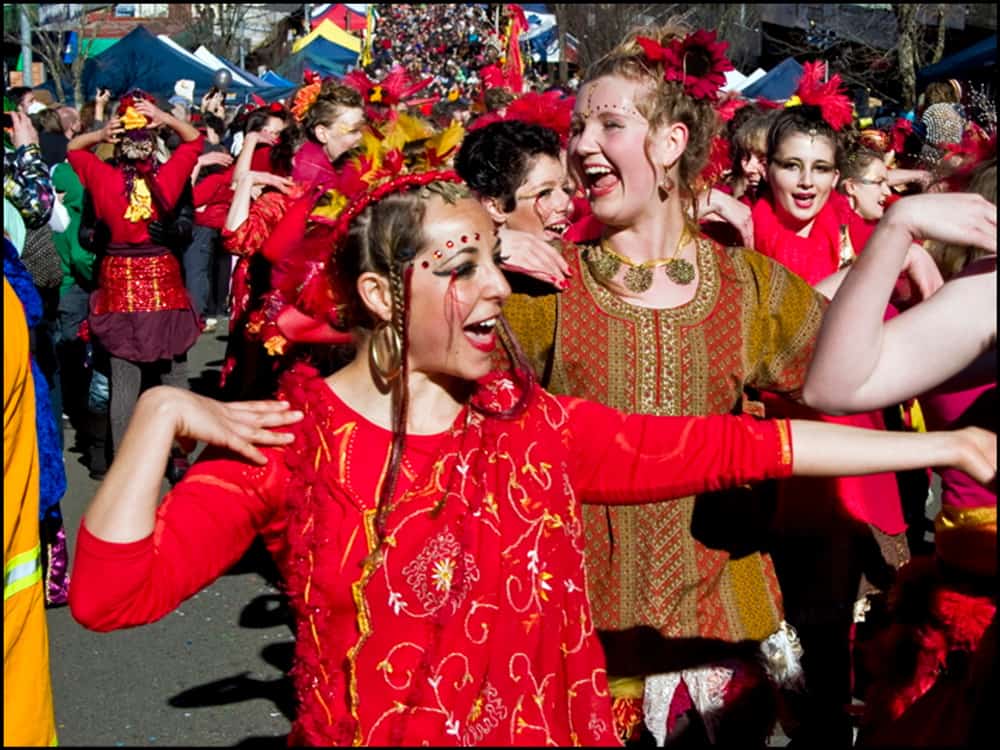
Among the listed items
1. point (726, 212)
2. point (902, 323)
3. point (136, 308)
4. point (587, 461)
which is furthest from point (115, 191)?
point (902, 323)

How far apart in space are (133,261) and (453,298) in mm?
5420

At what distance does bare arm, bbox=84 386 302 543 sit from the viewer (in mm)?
2070

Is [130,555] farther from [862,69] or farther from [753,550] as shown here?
[862,69]

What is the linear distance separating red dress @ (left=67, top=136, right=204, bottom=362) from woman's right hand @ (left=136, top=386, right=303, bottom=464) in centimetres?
535

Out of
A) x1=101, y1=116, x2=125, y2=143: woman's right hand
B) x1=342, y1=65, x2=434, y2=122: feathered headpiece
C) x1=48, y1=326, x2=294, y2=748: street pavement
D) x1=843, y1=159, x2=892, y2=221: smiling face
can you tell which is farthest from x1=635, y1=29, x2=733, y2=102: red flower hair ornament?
x1=101, y1=116, x2=125, y2=143: woman's right hand

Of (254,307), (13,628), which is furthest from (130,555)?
(254,307)

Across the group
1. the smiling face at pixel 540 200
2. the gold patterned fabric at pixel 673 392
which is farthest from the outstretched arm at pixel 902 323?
the smiling face at pixel 540 200

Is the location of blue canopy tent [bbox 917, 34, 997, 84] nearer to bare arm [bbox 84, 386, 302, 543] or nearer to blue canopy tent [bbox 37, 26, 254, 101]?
blue canopy tent [bbox 37, 26, 254, 101]

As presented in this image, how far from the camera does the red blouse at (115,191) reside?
24.3 ft

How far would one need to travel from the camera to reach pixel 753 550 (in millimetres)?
3412

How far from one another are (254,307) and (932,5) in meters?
17.7

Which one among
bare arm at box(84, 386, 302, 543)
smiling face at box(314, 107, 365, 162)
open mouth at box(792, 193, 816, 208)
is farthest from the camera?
smiling face at box(314, 107, 365, 162)

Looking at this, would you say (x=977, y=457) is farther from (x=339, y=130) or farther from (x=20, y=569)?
(x=339, y=130)

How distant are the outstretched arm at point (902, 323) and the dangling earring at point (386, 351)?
0.75 metres
